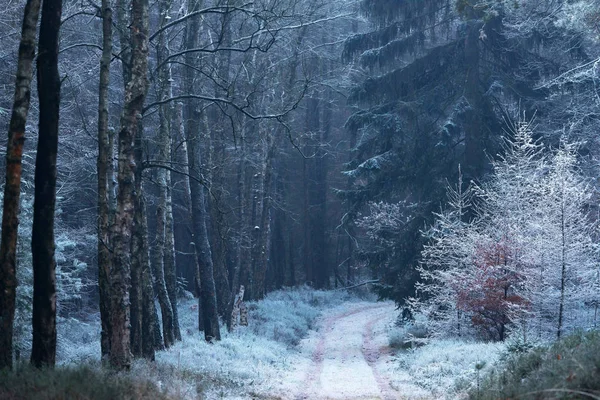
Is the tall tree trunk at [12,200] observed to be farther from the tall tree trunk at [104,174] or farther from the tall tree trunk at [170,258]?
the tall tree trunk at [170,258]

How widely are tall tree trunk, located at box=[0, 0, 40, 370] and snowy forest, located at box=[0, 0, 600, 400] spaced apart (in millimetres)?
27

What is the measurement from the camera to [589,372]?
692cm

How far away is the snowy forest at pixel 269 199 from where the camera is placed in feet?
31.8

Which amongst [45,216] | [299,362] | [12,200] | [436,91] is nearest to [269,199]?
[436,91]

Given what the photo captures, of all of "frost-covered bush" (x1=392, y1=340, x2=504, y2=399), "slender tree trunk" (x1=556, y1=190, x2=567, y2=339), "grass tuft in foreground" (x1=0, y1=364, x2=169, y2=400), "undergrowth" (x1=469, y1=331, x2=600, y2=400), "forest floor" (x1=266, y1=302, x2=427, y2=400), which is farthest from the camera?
"slender tree trunk" (x1=556, y1=190, x2=567, y2=339)

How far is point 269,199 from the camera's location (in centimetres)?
3266

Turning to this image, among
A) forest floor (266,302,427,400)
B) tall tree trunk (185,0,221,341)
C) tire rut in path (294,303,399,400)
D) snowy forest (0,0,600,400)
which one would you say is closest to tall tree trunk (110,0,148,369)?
snowy forest (0,0,600,400)

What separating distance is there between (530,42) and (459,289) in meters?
9.99

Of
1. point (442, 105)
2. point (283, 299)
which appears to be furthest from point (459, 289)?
point (283, 299)

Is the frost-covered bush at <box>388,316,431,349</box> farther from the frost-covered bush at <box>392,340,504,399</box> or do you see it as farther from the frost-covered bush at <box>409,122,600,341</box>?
the frost-covered bush at <box>392,340,504,399</box>

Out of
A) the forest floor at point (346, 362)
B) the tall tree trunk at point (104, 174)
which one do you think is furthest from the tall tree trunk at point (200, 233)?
the tall tree trunk at point (104, 174)

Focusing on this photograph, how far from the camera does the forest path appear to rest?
1395 cm

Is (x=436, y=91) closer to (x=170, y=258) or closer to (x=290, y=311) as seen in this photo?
(x=170, y=258)

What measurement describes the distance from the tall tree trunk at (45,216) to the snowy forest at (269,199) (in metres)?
0.03
